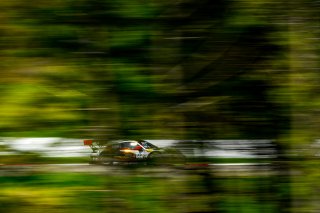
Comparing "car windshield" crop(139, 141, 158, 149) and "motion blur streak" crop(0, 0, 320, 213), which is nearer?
"motion blur streak" crop(0, 0, 320, 213)

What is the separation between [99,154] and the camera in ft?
11.0

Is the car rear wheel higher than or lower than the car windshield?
lower

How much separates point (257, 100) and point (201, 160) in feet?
1.75

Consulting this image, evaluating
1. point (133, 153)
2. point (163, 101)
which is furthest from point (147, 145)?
point (163, 101)

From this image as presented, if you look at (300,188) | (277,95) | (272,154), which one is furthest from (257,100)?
(300,188)

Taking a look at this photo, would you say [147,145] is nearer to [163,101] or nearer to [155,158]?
[155,158]

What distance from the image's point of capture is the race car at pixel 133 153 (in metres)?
3.35

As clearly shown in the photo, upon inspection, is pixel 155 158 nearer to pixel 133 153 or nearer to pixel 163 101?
pixel 133 153

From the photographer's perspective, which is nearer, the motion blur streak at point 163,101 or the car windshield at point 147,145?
the motion blur streak at point 163,101

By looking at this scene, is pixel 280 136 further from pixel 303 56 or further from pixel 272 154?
pixel 303 56

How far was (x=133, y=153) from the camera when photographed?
337 cm

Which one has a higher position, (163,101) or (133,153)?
(163,101)

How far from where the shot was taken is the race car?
335 cm

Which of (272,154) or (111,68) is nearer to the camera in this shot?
(111,68)
